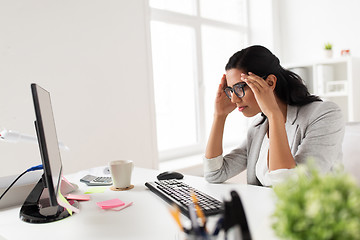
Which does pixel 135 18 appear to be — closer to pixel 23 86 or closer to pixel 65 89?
pixel 65 89

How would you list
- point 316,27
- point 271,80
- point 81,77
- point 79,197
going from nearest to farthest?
point 79,197 < point 271,80 < point 81,77 < point 316,27

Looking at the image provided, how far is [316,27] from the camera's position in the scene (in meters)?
3.31

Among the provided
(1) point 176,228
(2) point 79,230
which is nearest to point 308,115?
(1) point 176,228

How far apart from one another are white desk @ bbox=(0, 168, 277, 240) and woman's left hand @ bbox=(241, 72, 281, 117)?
0.30 metres

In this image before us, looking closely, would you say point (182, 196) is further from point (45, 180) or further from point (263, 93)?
point (263, 93)

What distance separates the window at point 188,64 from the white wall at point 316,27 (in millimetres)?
549

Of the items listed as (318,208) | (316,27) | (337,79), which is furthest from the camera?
(316,27)

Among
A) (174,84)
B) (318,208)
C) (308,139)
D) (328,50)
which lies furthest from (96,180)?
(328,50)

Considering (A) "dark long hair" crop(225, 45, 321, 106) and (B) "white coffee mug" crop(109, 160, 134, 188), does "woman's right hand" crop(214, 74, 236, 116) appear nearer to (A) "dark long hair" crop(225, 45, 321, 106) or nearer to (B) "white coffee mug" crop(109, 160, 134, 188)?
(A) "dark long hair" crop(225, 45, 321, 106)

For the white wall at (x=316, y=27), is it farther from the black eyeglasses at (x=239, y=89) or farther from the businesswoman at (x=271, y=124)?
the black eyeglasses at (x=239, y=89)

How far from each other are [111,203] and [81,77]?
4.28 feet

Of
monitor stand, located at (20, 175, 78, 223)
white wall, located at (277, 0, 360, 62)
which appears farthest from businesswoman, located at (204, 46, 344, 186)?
white wall, located at (277, 0, 360, 62)

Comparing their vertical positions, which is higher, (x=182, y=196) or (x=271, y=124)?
(x=271, y=124)

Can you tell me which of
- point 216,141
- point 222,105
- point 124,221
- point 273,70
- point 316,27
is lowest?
point 124,221
